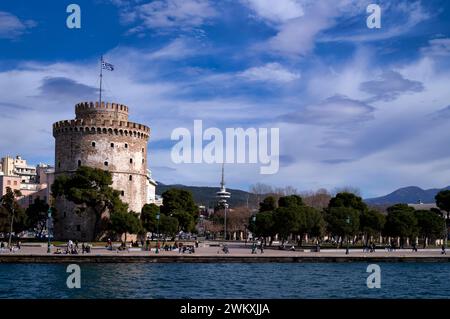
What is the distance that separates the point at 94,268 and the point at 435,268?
25.9 m

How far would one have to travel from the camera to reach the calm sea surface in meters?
29.6

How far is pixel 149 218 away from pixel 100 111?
14898 mm

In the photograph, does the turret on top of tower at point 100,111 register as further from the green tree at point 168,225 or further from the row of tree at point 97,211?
the green tree at point 168,225

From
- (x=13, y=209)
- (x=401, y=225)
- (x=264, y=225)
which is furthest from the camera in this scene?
(x=264, y=225)

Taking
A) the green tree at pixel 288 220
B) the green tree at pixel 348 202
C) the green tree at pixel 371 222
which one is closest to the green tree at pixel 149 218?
the green tree at pixel 288 220

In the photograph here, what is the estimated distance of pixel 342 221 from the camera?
59.9m

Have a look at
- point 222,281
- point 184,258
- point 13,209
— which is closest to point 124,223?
point 13,209

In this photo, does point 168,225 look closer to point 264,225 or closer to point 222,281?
point 264,225

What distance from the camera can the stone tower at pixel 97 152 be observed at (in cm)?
6988

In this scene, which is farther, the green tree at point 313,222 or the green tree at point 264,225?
the green tree at point 264,225

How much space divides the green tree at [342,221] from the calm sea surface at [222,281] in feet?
42.3
